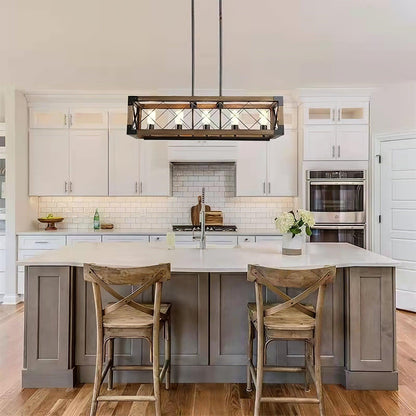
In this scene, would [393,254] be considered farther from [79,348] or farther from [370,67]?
[79,348]

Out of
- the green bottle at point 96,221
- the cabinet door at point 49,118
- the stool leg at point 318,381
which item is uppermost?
the cabinet door at point 49,118

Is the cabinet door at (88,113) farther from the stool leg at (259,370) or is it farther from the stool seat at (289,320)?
the stool leg at (259,370)

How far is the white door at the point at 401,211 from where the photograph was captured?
4789mm

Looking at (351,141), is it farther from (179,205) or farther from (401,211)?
(179,205)

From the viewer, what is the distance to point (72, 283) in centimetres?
279

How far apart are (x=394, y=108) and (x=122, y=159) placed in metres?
3.73

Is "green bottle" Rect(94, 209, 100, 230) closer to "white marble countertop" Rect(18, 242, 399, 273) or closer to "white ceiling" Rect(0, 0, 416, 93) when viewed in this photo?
"white ceiling" Rect(0, 0, 416, 93)

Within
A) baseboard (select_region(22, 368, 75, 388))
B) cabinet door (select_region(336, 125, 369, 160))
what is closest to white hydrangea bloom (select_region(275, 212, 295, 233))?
baseboard (select_region(22, 368, 75, 388))

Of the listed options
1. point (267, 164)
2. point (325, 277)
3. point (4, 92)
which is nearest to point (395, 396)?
point (325, 277)

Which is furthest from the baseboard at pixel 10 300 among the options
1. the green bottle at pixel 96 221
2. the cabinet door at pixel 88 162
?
the cabinet door at pixel 88 162

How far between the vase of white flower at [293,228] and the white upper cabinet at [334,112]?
2.46 m

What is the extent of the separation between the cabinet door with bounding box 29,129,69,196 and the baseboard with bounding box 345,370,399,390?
4.29m

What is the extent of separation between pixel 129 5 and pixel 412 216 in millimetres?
4074

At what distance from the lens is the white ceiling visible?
296 cm
